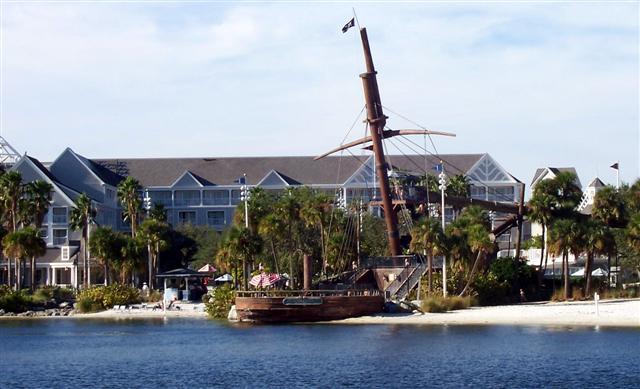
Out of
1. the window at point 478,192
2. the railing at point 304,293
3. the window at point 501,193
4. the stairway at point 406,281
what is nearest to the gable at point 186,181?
the window at point 478,192

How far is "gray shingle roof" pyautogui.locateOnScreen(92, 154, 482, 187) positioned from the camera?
126 m

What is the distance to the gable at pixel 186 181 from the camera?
12650 cm

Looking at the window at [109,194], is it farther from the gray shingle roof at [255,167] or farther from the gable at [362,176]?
the gable at [362,176]

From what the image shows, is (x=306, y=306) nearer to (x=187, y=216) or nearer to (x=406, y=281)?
(x=406, y=281)

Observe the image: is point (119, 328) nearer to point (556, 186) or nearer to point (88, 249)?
point (88, 249)

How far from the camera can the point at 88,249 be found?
3435 inches

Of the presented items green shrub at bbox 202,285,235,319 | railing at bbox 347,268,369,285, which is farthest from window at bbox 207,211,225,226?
railing at bbox 347,268,369,285

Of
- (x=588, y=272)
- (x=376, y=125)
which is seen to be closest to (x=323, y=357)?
(x=376, y=125)

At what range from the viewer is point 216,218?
421 ft

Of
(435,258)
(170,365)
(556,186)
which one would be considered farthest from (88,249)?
(170,365)

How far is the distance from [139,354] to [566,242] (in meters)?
28.1

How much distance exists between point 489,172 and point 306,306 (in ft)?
218

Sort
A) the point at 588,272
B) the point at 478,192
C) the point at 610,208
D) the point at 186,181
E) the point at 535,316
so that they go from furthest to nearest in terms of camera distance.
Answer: the point at 478,192 < the point at 186,181 < the point at 610,208 < the point at 588,272 < the point at 535,316

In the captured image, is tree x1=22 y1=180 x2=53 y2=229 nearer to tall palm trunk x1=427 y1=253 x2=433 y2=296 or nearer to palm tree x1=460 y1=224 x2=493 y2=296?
tall palm trunk x1=427 y1=253 x2=433 y2=296
